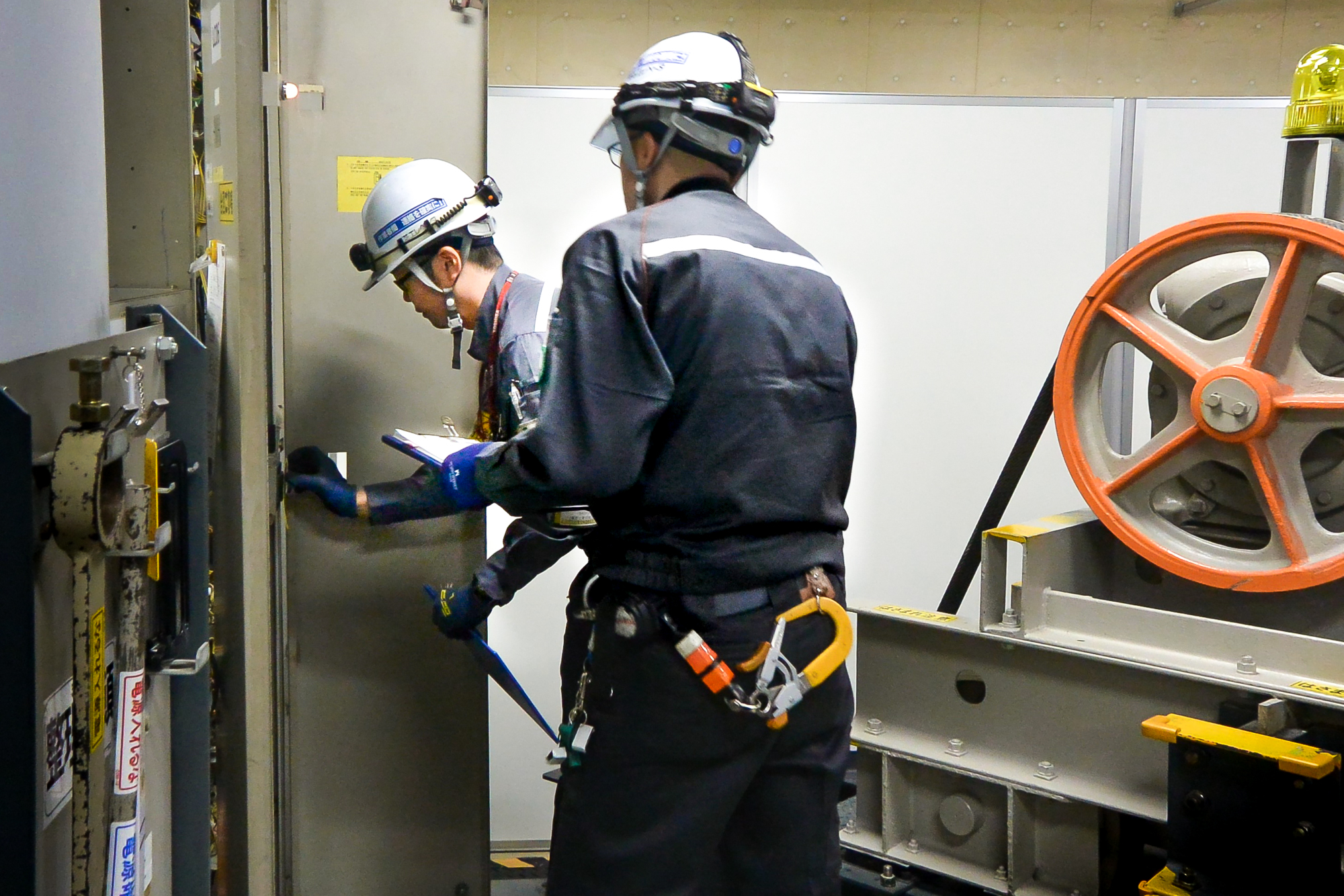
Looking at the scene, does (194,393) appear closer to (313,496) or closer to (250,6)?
(250,6)

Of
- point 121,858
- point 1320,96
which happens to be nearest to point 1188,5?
point 1320,96

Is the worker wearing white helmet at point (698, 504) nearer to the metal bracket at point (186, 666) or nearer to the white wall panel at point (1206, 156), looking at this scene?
the metal bracket at point (186, 666)

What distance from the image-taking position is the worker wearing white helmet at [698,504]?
1.64 metres

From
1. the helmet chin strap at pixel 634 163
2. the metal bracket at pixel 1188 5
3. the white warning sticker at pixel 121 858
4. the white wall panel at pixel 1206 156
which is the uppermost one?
the metal bracket at pixel 1188 5

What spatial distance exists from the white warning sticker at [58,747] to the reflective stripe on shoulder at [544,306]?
1.37 m

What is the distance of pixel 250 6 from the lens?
1866mm

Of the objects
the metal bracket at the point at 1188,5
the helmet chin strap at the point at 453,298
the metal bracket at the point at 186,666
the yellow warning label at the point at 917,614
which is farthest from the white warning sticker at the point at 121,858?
the metal bracket at the point at 1188,5

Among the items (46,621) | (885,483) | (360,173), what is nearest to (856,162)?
(885,483)

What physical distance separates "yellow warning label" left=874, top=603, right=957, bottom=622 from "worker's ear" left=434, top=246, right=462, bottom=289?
103 centimetres

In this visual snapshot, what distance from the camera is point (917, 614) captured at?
7.63 ft

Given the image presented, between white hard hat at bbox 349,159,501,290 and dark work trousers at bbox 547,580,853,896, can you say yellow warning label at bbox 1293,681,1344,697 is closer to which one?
dark work trousers at bbox 547,580,853,896

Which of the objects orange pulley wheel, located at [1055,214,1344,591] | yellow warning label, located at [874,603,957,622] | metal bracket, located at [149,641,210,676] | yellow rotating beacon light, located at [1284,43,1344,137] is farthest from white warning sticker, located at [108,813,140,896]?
yellow rotating beacon light, located at [1284,43,1344,137]

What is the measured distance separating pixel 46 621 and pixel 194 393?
358 mm

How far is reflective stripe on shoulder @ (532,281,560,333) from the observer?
7.06 ft
